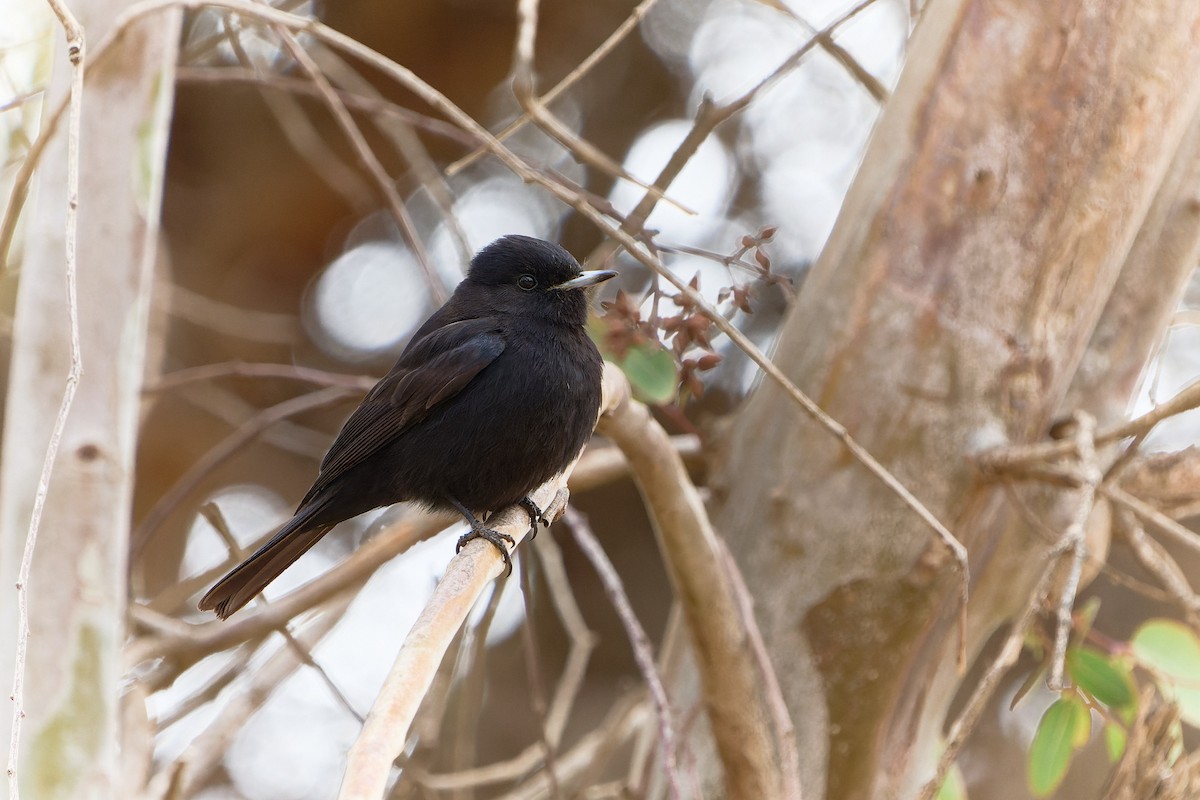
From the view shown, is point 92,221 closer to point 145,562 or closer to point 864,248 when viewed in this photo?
point 864,248

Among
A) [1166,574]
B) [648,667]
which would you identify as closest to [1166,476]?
[1166,574]

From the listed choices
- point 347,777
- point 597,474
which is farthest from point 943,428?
point 347,777

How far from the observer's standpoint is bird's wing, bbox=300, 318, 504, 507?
3441 mm

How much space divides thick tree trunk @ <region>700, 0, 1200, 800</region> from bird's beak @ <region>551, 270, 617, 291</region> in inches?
24.7

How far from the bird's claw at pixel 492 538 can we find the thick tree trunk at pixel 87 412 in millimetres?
898

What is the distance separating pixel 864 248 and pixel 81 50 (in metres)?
2.09

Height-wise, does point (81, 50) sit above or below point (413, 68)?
below

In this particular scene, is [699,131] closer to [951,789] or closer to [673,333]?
[673,333]

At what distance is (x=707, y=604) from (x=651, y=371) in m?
0.65

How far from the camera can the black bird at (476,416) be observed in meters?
3.26

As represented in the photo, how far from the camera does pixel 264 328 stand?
19.1 feet

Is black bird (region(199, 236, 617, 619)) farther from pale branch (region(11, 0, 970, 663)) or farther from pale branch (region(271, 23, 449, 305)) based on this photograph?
pale branch (region(11, 0, 970, 663))

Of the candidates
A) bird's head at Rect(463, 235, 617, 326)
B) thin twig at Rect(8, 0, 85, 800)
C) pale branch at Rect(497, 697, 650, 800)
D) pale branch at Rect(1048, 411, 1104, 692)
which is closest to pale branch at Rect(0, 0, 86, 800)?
thin twig at Rect(8, 0, 85, 800)

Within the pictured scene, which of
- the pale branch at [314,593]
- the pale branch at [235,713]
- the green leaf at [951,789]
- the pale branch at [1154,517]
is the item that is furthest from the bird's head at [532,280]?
the green leaf at [951,789]
